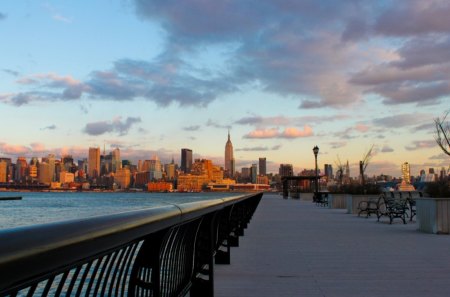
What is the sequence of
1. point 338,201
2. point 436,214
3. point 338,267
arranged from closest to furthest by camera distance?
1. point 338,267
2. point 436,214
3. point 338,201

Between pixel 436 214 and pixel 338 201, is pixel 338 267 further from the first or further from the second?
pixel 338 201

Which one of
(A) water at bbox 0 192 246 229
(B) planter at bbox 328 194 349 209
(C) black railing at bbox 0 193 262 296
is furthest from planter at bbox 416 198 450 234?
(B) planter at bbox 328 194 349 209

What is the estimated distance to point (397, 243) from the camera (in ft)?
39.4

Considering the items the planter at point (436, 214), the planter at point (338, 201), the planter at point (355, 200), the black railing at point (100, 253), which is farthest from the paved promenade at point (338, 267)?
the planter at point (338, 201)

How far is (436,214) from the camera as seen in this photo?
44.9 ft

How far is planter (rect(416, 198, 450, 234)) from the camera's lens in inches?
526

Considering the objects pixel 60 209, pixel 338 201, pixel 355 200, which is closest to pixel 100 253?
pixel 355 200

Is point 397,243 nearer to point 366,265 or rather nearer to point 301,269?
point 366,265

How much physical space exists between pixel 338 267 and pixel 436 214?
20.3 ft

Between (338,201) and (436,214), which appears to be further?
(338,201)

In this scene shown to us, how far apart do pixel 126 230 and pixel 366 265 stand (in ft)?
23.8

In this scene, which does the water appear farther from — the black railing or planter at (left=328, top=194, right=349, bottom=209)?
planter at (left=328, top=194, right=349, bottom=209)

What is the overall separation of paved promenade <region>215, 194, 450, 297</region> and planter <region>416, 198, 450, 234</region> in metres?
0.42

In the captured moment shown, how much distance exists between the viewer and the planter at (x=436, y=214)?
43.8 ft
